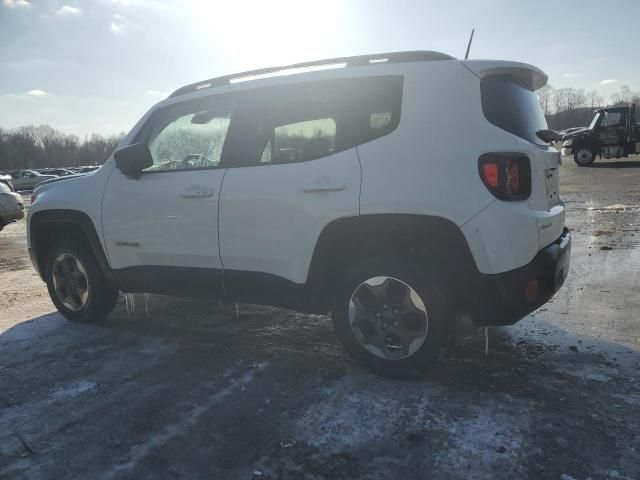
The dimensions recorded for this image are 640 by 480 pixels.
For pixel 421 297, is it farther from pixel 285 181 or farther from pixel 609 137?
pixel 609 137

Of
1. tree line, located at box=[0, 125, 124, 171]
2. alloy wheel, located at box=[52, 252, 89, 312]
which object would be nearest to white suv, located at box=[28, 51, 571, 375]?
alloy wheel, located at box=[52, 252, 89, 312]

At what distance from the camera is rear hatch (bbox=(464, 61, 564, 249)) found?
2820mm

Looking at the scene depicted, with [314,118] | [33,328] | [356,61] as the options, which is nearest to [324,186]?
[314,118]

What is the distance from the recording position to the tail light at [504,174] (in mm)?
2691

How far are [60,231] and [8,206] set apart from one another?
21.8ft

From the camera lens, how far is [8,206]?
32.8 ft

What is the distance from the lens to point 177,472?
231 centimetres

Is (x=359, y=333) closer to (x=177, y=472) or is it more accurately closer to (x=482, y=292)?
(x=482, y=292)

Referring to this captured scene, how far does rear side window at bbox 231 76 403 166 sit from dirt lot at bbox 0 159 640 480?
149cm

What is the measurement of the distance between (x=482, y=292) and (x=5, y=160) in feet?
356

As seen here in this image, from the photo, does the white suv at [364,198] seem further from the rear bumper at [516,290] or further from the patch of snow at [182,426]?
the patch of snow at [182,426]

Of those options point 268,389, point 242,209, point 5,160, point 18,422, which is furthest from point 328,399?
point 5,160

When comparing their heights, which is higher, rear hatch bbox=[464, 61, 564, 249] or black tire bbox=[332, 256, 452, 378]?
rear hatch bbox=[464, 61, 564, 249]

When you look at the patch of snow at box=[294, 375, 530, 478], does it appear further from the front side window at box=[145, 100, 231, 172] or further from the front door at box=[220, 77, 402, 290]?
the front side window at box=[145, 100, 231, 172]
